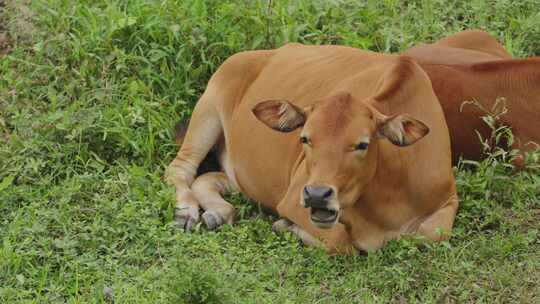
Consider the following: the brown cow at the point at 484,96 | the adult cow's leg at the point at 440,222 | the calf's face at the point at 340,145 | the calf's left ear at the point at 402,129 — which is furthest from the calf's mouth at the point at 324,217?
the brown cow at the point at 484,96

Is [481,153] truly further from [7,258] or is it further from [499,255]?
[7,258]

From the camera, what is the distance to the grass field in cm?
755

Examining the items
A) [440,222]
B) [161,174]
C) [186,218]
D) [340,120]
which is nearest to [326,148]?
[340,120]

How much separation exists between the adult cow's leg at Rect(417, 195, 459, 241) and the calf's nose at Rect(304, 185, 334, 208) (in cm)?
87

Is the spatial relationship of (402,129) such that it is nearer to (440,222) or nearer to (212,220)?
(440,222)

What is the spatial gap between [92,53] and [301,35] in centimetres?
158

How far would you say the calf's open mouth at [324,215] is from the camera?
24.3 ft

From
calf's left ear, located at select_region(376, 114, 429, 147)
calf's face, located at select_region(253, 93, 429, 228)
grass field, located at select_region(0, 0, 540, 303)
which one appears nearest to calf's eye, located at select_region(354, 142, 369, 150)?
calf's face, located at select_region(253, 93, 429, 228)

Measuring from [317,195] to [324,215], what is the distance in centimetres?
17

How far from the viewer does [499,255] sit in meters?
7.80

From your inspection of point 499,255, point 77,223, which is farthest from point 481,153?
point 77,223

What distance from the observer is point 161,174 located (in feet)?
30.0

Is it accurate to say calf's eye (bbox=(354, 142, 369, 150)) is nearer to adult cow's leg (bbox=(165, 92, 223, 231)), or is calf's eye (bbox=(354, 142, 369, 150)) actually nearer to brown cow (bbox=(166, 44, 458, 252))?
brown cow (bbox=(166, 44, 458, 252))

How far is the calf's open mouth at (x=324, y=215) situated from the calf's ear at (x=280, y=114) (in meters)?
0.62
